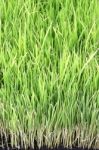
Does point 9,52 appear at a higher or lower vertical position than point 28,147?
higher

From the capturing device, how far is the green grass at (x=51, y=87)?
133 cm

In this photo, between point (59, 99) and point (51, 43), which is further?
point (51, 43)

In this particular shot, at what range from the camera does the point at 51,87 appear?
1314 mm

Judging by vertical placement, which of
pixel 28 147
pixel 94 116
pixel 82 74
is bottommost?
pixel 28 147

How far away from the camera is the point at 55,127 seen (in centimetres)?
133

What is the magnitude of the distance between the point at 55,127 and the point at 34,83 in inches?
6.2

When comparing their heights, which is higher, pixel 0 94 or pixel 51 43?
pixel 51 43

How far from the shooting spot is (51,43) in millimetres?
1430

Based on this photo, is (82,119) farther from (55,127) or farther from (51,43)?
(51,43)

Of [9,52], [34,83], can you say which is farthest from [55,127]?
[9,52]

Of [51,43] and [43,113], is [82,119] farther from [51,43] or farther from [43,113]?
[51,43]

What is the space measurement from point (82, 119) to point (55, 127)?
3.6 inches

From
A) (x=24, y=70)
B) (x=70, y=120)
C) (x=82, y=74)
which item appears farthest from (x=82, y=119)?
(x=24, y=70)

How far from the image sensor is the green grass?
52.2 inches
